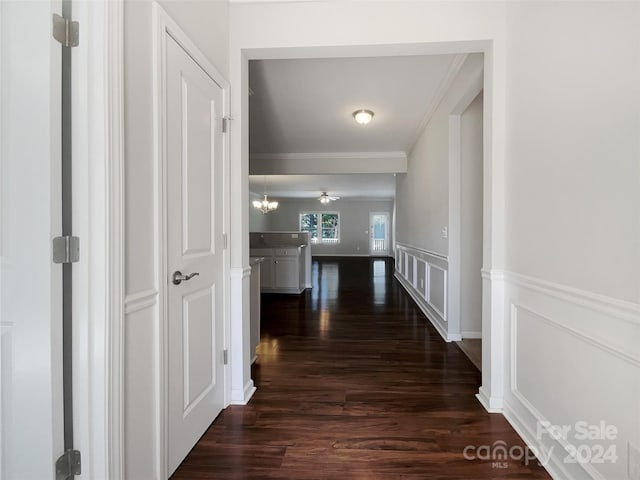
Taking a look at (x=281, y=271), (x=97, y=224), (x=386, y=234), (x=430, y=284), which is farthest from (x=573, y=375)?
(x=386, y=234)

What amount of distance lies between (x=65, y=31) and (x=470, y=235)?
3495mm

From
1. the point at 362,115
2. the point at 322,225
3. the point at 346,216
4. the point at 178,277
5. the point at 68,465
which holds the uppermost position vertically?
the point at 362,115

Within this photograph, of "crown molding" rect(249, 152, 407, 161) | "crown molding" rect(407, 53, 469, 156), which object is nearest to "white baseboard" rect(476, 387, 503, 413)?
"crown molding" rect(407, 53, 469, 156)

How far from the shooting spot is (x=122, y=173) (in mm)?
1201

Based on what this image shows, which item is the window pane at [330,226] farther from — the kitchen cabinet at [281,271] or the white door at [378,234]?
the kitchen cabinet at [281,271]

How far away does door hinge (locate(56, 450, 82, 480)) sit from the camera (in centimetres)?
115

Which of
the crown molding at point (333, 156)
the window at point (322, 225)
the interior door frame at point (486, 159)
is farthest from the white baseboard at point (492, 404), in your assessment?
the window at point (322, 225)

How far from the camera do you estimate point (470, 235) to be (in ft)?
11.8

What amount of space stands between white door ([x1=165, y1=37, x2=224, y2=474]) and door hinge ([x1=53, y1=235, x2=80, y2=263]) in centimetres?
43

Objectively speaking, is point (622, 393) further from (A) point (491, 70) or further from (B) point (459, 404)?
(A) point (491, 70)

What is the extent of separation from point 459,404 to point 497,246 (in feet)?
3.42

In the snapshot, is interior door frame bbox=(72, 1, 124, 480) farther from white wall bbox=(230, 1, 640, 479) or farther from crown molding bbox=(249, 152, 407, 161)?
crown molding bbox=(249, 152, 407, 161)

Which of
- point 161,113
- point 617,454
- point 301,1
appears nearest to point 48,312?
point 161,113

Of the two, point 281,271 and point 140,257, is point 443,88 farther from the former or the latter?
point 281,271
